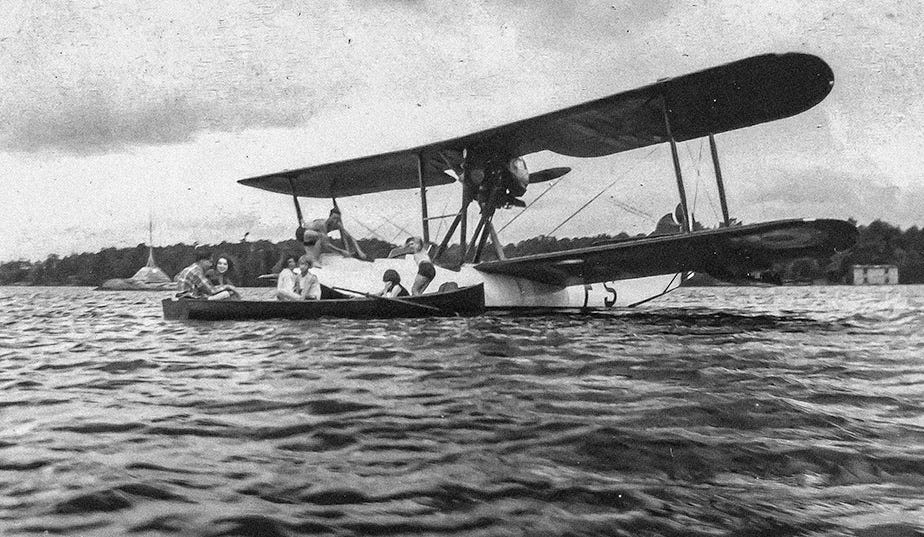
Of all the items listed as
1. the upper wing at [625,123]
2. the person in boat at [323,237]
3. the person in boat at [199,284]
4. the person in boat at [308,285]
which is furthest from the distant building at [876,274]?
the person in boat at [199,284]

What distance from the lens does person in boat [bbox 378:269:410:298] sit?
36.5ft

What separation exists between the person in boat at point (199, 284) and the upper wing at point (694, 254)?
4.84 metres

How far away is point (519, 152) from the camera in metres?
12.1

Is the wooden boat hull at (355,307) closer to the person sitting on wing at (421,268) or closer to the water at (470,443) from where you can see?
the person sitting on wing at (421,268)

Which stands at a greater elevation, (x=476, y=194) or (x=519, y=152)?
(x=519, y=152)

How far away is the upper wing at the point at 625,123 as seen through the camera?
25.6 ft

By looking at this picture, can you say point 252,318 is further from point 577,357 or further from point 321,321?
point 577,357

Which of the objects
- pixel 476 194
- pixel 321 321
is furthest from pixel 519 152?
pixel 321 321

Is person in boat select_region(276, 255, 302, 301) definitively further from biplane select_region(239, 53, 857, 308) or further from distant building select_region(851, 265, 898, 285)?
distant building select_region(851, 265, 898, 285)

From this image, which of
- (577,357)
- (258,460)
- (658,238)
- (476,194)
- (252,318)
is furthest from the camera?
(476,194)

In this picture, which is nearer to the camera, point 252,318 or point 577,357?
point 577,357

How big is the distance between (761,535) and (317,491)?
1525 mm

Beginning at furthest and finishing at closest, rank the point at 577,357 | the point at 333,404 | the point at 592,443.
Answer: the point at 577,357
the point at 333,404
the point at 592,443

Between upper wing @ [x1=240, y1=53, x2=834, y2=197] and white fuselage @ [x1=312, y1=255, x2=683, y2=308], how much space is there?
202 cm
